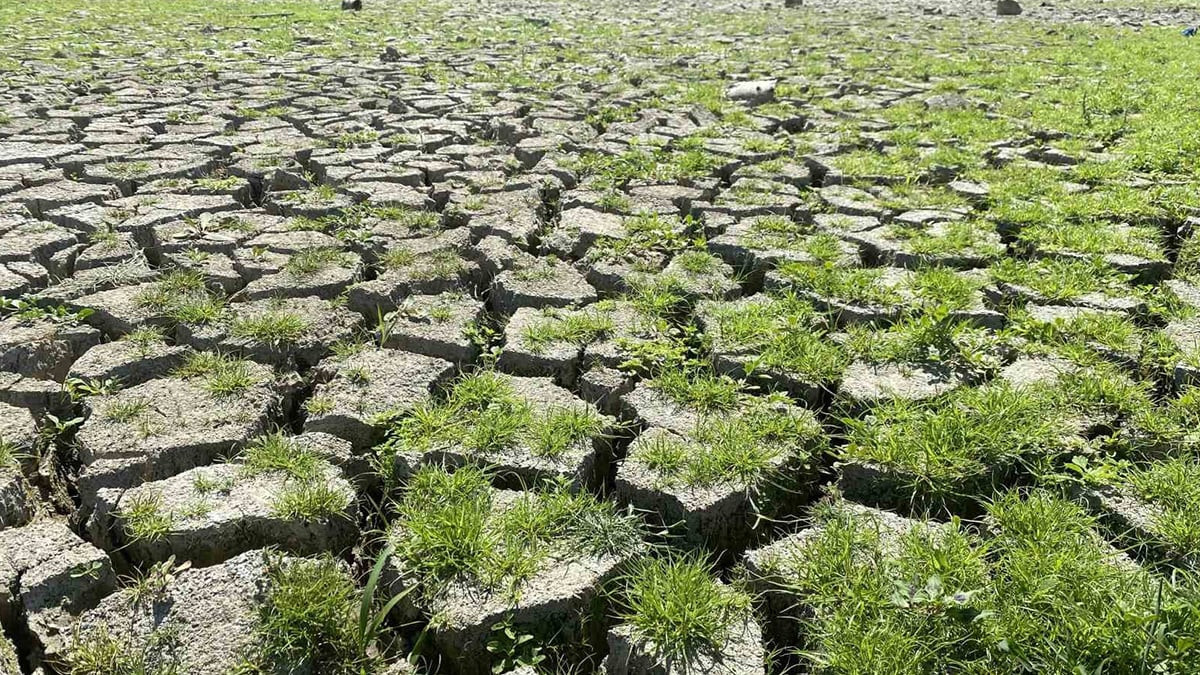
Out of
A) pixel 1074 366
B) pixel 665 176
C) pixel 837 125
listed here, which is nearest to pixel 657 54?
pixel 837 125

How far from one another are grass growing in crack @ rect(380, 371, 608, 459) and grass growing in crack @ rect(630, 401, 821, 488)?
0.22 meters

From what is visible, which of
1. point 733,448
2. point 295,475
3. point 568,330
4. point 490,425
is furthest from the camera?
point 568,330

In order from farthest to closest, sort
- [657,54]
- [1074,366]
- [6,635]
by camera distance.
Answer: [657,54]
[1074,366]
[6,635]

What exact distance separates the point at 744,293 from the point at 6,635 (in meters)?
2.88

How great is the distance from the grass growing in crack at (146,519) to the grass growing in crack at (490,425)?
0.63 metres

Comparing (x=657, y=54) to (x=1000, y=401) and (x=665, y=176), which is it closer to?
(x=665, y=176)

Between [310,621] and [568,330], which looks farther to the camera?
[568,330]

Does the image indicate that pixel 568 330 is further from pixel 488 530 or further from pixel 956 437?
pixel 956 437

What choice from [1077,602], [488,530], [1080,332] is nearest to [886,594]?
[1077,602]

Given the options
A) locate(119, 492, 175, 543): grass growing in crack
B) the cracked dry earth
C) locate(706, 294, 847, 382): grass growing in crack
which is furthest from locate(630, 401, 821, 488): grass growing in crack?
locate(119, 492, 175, 543): grass growing in crack

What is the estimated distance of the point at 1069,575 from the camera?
6.75 feet

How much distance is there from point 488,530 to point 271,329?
1.46 m

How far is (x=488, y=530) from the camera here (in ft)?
7.52

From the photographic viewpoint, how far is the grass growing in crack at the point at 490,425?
103 inches
